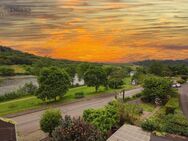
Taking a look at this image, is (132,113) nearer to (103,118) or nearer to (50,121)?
(103,118)

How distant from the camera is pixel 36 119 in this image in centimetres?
3944

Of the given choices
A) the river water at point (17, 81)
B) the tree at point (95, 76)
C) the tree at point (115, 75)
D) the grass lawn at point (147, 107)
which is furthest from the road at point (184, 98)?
the river water at point (17, 81)

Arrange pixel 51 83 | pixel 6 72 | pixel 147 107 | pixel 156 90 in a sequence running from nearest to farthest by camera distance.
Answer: pixel 147 107 → pixel 156 90 → pixel 51 83 → pixel 6 72

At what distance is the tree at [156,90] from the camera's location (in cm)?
4331

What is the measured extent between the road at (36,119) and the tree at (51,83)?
2.66 metres

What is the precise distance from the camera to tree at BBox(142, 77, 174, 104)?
142ft

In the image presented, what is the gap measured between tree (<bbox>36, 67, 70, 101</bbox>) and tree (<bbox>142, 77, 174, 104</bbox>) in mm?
12609

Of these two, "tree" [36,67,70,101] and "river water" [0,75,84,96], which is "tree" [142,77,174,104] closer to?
"tree" [36,67,70,101]

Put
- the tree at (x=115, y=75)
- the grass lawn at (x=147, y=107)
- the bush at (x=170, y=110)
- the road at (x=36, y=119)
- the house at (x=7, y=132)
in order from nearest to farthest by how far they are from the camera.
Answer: the house at (x=7, y=132) → the road at (x=36, y=119) → the bush at (x=170, y=110) → the grass lawn at (x=147, y=107) → the tree at (x=115, y=75)

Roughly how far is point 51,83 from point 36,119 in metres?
8.15

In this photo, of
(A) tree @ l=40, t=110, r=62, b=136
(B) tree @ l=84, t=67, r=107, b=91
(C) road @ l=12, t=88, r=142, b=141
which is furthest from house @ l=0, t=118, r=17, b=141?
(B) tree @ l=84, t=67, r=107, b=91

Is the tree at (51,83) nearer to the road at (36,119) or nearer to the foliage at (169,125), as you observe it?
the road at (36,119)

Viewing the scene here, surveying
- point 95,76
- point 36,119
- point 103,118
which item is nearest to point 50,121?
point 103,118

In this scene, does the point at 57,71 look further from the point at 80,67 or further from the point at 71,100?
the point at 80,67
